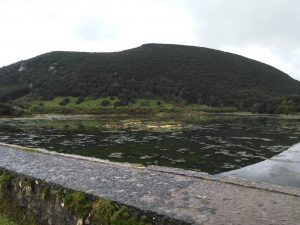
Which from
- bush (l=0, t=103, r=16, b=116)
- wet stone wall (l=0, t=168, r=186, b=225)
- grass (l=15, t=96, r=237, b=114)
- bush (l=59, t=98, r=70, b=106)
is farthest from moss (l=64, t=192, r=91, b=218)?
bush (l=59, t=98, r=70, b=106)

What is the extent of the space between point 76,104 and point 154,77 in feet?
179

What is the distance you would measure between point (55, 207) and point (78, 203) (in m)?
1.07

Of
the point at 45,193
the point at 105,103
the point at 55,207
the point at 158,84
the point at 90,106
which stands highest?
the point at 158,84

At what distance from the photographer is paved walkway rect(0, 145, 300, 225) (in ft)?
26.3

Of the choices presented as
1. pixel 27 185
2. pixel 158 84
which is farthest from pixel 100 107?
pixel 27 185

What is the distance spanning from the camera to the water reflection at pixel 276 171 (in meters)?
19.7

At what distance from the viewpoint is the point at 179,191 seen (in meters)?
9.97

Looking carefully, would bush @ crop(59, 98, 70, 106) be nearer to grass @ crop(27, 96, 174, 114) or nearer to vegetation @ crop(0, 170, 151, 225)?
grass @ crop(27, 96, 174, 114)

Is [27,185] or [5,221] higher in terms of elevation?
[27,185]

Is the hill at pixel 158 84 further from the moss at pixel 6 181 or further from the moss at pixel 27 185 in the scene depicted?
the moss at pixel 27 185

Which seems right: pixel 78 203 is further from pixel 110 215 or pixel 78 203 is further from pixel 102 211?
pixel 110 215

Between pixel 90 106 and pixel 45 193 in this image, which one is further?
pixel 90 106

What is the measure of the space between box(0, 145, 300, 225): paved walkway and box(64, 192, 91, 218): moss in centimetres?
30

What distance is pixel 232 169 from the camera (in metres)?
23.7
